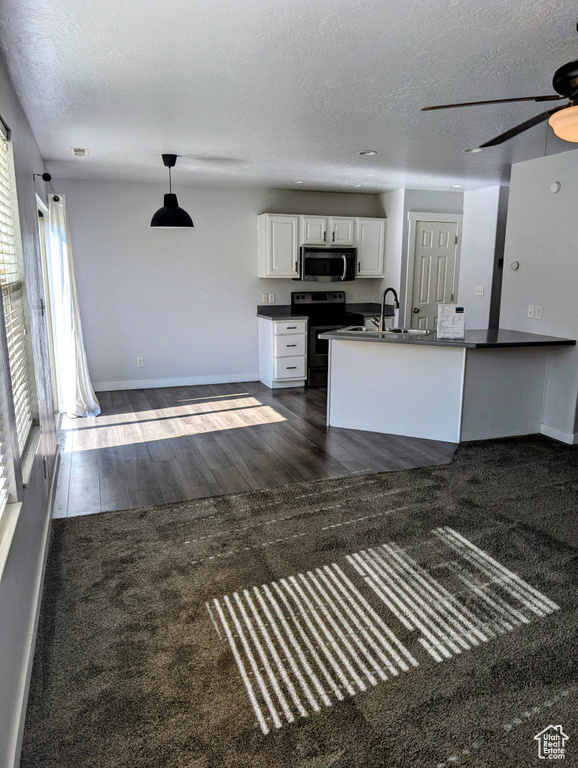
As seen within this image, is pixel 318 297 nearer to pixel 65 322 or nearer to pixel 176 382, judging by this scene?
pixel 176 382

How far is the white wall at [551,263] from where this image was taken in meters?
4.37

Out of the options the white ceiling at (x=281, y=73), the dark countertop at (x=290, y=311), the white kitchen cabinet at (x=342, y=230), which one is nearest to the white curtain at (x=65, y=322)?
the white ceiling at (x=281, y=73)

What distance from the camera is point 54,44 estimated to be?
234 cm

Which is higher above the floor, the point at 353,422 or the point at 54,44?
the point at 54,44

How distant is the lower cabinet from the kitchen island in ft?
5.38

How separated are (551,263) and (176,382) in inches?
170

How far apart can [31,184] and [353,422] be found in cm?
316

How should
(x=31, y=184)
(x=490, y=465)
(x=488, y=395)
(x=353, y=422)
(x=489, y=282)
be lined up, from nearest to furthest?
1. (x=31, y=184)
2. (x=490, y=465)
3. (x=488, y=395)
4. (x=353, y=422)
5. (x=489, y=282)

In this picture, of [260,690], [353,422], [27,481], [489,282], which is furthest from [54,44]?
[489,282]

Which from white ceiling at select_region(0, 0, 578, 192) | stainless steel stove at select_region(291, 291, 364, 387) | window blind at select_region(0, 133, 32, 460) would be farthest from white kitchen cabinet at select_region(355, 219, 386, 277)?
window blind at select_region(0, 133, 32, 460)

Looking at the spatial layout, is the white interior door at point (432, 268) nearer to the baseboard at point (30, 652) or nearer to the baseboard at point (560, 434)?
the baseboard at point (560, 434)

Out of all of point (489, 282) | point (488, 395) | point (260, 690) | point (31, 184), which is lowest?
point (260, 690)

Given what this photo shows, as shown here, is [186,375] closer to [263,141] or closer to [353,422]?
[353,422]

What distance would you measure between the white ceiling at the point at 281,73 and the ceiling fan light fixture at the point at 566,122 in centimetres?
38
